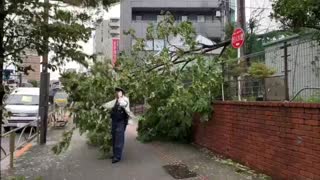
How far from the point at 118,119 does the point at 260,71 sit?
11.7ft

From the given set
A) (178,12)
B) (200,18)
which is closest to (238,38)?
(200,18)

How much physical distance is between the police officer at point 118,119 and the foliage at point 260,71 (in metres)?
3.06

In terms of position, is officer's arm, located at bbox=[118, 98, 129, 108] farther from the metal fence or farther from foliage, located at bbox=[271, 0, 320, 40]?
foliage, located at bbox=[271, 0, 320, 40]

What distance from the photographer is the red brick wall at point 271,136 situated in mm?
7413

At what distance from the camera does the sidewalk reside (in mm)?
9500

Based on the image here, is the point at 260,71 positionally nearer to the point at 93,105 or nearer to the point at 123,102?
the point at 123,102

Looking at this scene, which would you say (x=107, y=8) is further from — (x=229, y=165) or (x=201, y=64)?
(x=201, y=64)

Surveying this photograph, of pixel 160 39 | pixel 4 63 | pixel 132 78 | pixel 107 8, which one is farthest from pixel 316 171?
pixel 160 39

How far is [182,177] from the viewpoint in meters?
9.28

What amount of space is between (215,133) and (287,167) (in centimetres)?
377

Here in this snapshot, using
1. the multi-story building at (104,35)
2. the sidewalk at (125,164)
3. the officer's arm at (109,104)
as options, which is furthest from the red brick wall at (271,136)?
the multi-story building at (104,35)

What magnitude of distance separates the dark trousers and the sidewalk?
0.26 m

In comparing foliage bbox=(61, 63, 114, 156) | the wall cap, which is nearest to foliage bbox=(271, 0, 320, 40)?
the wall cap

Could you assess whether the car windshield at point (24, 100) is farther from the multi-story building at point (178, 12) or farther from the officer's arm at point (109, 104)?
the multi-story building at point (178, 12)
